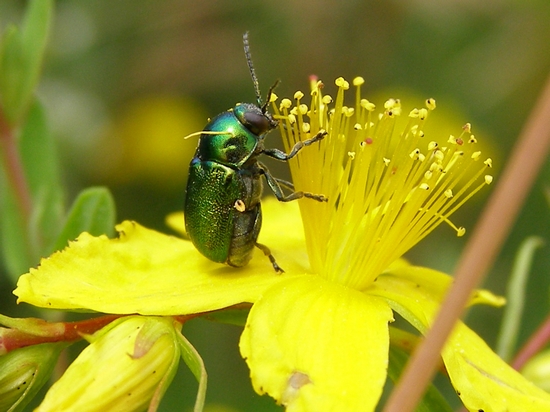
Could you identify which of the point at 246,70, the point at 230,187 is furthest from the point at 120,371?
the point at 246,70

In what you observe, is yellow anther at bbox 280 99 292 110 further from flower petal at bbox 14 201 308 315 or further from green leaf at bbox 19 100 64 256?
green leaf at bbox 19 100 64 256

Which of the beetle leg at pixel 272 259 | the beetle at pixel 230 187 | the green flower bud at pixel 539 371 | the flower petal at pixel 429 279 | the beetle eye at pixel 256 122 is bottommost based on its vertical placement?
the green flower bud at pixel 539 371

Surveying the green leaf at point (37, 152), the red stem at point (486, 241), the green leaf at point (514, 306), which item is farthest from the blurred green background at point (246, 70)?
the red stem at point (486, 241)

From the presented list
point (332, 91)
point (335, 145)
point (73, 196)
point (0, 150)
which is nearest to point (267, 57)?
point (332, 91)

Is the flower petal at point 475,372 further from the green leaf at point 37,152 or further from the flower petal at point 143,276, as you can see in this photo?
the green leaf at point 37,152

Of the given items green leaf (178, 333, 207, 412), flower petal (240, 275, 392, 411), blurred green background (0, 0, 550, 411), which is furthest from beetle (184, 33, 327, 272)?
blurred green background (0, 0, 550, 411)

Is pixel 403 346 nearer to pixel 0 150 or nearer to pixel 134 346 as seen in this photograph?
pixel 134 346
